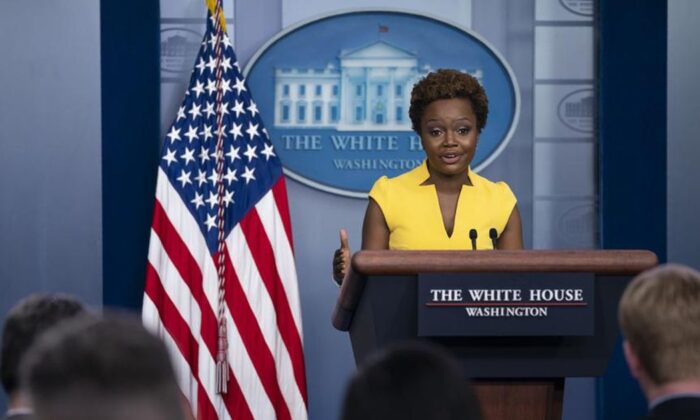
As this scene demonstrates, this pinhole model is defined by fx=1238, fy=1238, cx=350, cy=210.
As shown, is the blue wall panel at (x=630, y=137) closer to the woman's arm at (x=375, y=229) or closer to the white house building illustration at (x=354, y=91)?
the white house building illustration at (x=354, y=91)

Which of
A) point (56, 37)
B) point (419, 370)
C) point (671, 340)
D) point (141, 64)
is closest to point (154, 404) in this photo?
point (419, 370)

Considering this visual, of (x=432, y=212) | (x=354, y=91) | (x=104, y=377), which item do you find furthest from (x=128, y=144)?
(x=104, y=377)

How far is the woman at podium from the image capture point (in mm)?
3750

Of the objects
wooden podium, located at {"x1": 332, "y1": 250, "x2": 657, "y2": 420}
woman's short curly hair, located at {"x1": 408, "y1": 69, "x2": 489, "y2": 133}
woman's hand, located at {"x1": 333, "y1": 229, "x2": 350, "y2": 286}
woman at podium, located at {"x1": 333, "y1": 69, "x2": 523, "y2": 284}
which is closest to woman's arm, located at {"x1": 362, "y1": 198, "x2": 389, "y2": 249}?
woman at podium, located at {"x1": 333, "y1": 69, "x2": 523, "y2": 284}

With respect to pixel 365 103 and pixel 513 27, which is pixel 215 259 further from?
pixel 513 27

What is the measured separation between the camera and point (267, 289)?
498 cm

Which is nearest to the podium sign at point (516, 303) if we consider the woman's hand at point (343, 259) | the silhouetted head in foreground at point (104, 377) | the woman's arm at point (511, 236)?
the woman's hand at point (343, 259)

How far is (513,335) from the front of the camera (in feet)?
9.60

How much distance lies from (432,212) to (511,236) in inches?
10.1

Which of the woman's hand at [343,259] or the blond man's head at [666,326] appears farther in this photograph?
the woman's hand at [343,259]

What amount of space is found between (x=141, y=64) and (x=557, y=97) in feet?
5.84

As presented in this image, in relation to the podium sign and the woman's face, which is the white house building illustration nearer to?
the woman's face

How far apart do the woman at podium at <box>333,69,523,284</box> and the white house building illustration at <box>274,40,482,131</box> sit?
1.46 meters

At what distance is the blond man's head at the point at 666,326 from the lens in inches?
79.2
